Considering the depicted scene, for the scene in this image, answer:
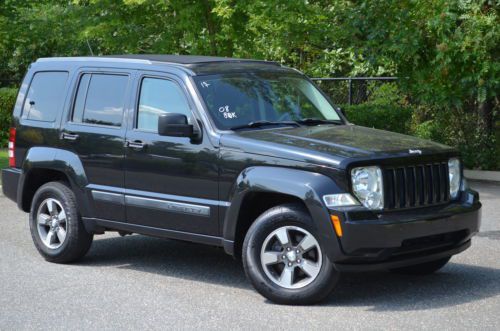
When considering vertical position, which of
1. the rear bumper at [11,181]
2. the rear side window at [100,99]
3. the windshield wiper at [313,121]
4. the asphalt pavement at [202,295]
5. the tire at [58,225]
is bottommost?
the asphalt pavement at [202,295]

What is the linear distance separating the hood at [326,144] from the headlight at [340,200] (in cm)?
24

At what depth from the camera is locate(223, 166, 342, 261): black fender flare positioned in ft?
24.1

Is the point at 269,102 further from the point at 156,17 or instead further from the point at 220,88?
the point at 156,17

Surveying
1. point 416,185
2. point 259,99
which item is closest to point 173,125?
point 259,99

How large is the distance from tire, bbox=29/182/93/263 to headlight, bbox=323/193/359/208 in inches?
111

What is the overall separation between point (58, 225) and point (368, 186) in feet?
11.0

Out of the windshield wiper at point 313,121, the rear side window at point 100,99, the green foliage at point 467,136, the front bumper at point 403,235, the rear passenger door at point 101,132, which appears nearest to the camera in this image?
the front bumper at point 403,235

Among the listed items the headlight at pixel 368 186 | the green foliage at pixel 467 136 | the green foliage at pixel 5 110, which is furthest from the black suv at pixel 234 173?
the green foliage at pixel 5 110

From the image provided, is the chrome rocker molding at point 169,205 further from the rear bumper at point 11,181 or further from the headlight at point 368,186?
the rear bumper at point 11,181

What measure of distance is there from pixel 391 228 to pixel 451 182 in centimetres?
110

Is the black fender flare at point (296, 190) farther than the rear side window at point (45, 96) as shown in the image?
No

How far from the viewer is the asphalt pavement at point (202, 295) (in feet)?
23.2

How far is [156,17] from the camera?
18.0 meters

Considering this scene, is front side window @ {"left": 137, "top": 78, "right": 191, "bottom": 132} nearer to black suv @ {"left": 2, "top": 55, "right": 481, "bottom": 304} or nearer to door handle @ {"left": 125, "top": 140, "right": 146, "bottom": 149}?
black suv @ {"left": 2, "top": 55, "right": 481, "bottom": 304}
